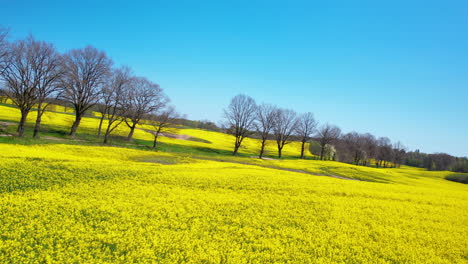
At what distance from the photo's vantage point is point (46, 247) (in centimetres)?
590

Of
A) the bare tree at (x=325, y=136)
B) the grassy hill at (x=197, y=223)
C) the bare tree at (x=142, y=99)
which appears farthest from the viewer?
the bare tree at (x=325, y=136)

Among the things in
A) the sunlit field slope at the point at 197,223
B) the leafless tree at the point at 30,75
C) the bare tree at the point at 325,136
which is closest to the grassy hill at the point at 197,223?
the sunlit field slope at the point at 197,223

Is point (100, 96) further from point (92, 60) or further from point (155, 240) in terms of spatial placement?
point (155, 240)

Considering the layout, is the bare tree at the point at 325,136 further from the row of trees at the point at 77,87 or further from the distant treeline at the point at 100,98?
the row of trees at the point at 77,87

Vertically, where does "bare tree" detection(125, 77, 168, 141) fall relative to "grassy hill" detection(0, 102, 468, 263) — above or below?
above

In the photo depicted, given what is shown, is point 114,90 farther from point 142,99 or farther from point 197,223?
point 197,223

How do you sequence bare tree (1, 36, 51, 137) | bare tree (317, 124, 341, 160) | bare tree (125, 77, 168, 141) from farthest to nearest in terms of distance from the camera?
1. bare tree (317, 124, 341, 160)
2. bare tree (125, 77, 168, 141)
3. bare tree (1, 36, 51, 137)

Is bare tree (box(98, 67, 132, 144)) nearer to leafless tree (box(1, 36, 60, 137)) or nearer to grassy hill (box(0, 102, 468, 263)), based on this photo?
leafless tree (box(1, 36, 60, 137))

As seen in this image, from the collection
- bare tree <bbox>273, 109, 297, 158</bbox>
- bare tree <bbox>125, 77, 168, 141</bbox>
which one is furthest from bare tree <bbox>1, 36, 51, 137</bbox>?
bare tree <bbox>273, 109, 297, 158</bbox>

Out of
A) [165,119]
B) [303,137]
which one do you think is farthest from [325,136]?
[165,119]

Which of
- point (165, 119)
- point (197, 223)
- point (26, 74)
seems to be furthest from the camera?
point (165, 119)

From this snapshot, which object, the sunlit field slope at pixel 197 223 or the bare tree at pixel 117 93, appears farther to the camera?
the bare tree at pixel 117 93

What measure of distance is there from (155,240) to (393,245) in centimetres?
800

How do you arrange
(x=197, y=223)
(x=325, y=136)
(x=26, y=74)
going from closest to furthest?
(x=197, y=223)
(x=26, y=74)
(x=325, y=136)
